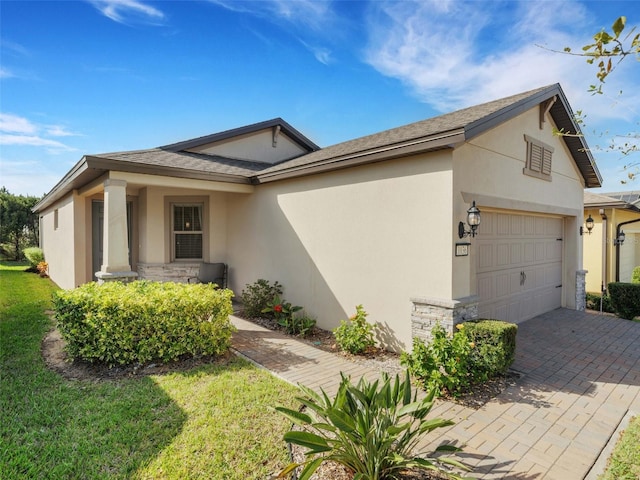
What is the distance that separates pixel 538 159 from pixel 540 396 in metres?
5.43

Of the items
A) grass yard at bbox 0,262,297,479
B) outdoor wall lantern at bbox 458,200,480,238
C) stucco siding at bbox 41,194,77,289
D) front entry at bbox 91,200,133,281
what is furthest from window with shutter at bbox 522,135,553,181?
stucco siding at bbox 41,194,77,289

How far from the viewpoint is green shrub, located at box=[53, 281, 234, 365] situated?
502 cm

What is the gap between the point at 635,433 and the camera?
3.60 metres

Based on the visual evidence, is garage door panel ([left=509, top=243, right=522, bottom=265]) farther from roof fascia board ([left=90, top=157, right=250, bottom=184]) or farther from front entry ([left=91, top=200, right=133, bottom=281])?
front entry ([left=91, top=200, right=133, bottom=281])

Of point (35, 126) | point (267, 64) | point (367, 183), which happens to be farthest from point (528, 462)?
point (35, 126)

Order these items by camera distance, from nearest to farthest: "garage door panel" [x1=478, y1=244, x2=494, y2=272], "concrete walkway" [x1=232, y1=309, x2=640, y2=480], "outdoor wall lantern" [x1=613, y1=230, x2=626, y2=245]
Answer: "concrete walkway" [x1=232, y1=309, x2=640, y2=480]
"garage door panel" [x1=478, y1=244, x2=494, y2=272]
"outdoor wall lantern" [x1=613, y1=230, x2=626, y2=245]

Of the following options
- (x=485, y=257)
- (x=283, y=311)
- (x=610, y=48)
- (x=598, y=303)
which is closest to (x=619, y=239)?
(x=598, y=303)

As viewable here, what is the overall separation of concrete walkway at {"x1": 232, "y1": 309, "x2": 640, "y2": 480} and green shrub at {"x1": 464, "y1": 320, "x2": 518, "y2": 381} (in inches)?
14.0

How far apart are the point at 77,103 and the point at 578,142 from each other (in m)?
12.5

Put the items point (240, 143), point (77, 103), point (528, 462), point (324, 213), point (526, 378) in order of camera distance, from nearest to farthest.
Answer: point (528, 462)
point (526, 378)
point (324, 213)
point (77, 103)
point (240, 143)

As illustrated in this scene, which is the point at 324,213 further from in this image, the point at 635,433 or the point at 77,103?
the point at 77,103

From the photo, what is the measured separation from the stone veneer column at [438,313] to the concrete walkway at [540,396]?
1027 mm

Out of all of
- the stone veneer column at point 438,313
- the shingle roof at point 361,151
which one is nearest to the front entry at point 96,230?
the shingle roof at point 361,151

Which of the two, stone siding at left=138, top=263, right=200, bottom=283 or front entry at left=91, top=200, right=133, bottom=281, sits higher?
front entry at left=91, top=200, right=133, bottom=281
